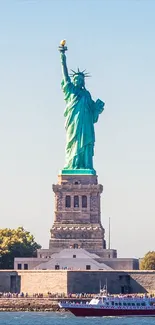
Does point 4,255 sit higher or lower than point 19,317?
higher

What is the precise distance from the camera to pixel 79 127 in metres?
157

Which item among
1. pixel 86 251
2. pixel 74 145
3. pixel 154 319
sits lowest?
pixel 154 319

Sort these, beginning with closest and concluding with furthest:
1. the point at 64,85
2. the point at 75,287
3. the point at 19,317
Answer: the point at 19,317
the point at 75,287
the point at 64,85

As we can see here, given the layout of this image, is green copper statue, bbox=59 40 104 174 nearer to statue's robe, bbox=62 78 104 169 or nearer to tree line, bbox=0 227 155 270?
statue's robe, bbox=62 78 104 169

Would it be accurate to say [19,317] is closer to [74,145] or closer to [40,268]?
[40,268]

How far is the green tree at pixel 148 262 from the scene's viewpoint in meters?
161

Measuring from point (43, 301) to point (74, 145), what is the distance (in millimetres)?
23674

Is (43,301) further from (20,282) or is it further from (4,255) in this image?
(4,255)

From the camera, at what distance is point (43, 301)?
13788cm

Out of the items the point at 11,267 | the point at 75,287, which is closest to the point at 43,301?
the point at 75,287

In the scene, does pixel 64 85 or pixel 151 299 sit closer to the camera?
pixel 151 299

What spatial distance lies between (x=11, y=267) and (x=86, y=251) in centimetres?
1033

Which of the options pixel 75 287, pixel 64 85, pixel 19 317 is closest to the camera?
pixel 19 317

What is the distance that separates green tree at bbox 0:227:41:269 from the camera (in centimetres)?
15700
